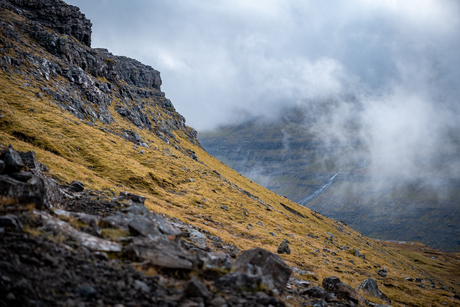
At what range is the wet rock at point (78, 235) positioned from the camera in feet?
37.9

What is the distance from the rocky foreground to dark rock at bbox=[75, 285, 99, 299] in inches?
1.3

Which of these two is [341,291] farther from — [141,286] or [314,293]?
[141,286]

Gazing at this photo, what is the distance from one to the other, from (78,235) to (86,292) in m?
4.07

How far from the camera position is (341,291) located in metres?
21.1

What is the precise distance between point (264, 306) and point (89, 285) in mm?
7068

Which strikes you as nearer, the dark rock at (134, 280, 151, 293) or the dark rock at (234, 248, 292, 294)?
the dark rock at (134, 280, 151, 293)

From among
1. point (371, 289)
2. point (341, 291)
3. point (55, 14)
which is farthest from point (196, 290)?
point (55, 14)

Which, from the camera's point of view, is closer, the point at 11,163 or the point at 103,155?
the point at 11,163

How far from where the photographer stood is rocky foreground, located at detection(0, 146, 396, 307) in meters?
8.66

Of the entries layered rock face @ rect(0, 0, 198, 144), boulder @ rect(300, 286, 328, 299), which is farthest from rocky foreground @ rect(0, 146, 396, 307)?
layered rock face @ rect(0, 0, 198, 144)

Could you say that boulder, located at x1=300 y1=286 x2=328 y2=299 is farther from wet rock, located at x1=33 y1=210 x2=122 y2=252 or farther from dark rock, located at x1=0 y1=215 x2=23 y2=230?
dark rock, located at x1=0 y1=215 x2=23 y2=230

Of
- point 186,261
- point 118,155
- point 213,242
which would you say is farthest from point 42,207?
point 118,155

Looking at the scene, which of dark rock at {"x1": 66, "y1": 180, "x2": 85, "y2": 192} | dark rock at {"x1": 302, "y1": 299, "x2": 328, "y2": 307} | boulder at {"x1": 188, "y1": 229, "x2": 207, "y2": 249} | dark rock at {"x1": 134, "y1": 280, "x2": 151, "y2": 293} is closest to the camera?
dark rock at {"x1": 134, "y1": 280, "x2": 151, "y2": 293}

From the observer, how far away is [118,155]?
5062cm
